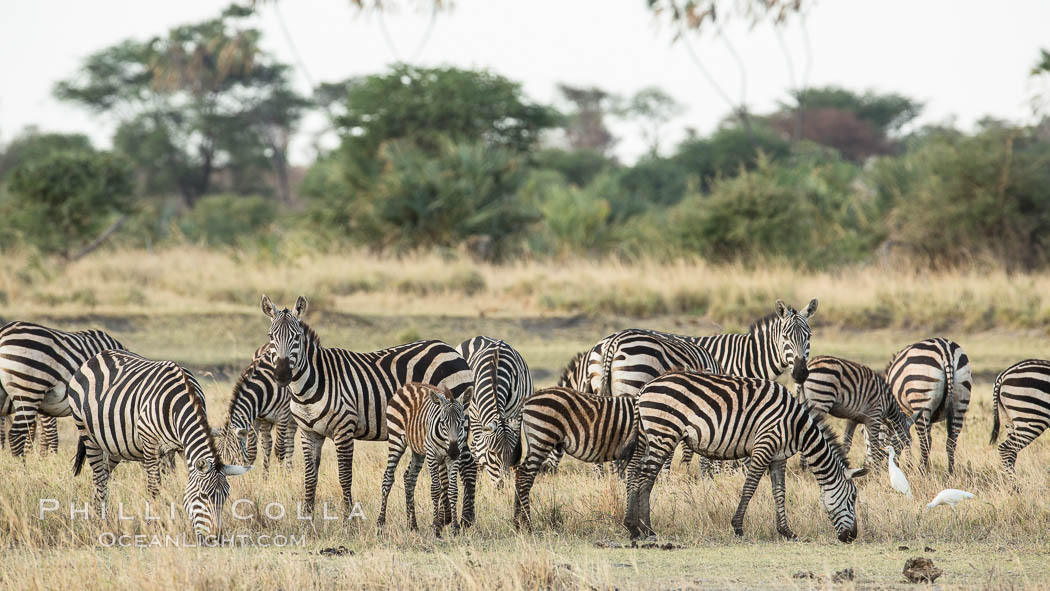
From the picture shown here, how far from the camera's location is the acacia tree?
163ft

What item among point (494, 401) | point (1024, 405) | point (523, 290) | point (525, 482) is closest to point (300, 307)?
point (494, 401)

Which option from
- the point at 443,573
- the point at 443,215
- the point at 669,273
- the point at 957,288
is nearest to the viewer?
the point at 443,573

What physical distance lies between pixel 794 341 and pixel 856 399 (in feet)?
2.49

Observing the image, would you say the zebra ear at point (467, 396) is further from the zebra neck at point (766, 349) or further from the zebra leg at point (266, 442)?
the zebra neck at point (766, 349)

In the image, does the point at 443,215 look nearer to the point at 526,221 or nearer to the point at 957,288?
the point at 526,221

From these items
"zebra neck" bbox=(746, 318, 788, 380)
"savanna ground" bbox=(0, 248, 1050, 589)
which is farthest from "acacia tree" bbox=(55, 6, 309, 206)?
"zebra neck" bbox=(746, 318, 788, 380)

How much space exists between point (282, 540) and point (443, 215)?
20886 millimetres

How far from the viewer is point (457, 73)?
1313 inches

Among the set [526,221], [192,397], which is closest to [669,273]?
[526,221]

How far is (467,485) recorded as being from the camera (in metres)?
7.67

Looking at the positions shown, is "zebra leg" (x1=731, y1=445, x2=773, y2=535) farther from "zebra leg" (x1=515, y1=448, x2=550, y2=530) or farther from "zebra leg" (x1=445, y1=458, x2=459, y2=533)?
"zebra leg" (x1=445, y1=458, x2=459, y2=533)

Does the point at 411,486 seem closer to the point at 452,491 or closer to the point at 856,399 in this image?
the point at 452,491

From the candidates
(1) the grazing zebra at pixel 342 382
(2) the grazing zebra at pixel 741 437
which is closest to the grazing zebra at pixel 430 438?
(1) the grazing zebra at pixel 342 382

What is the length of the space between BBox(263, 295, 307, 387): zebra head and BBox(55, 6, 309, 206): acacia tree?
43.4m
